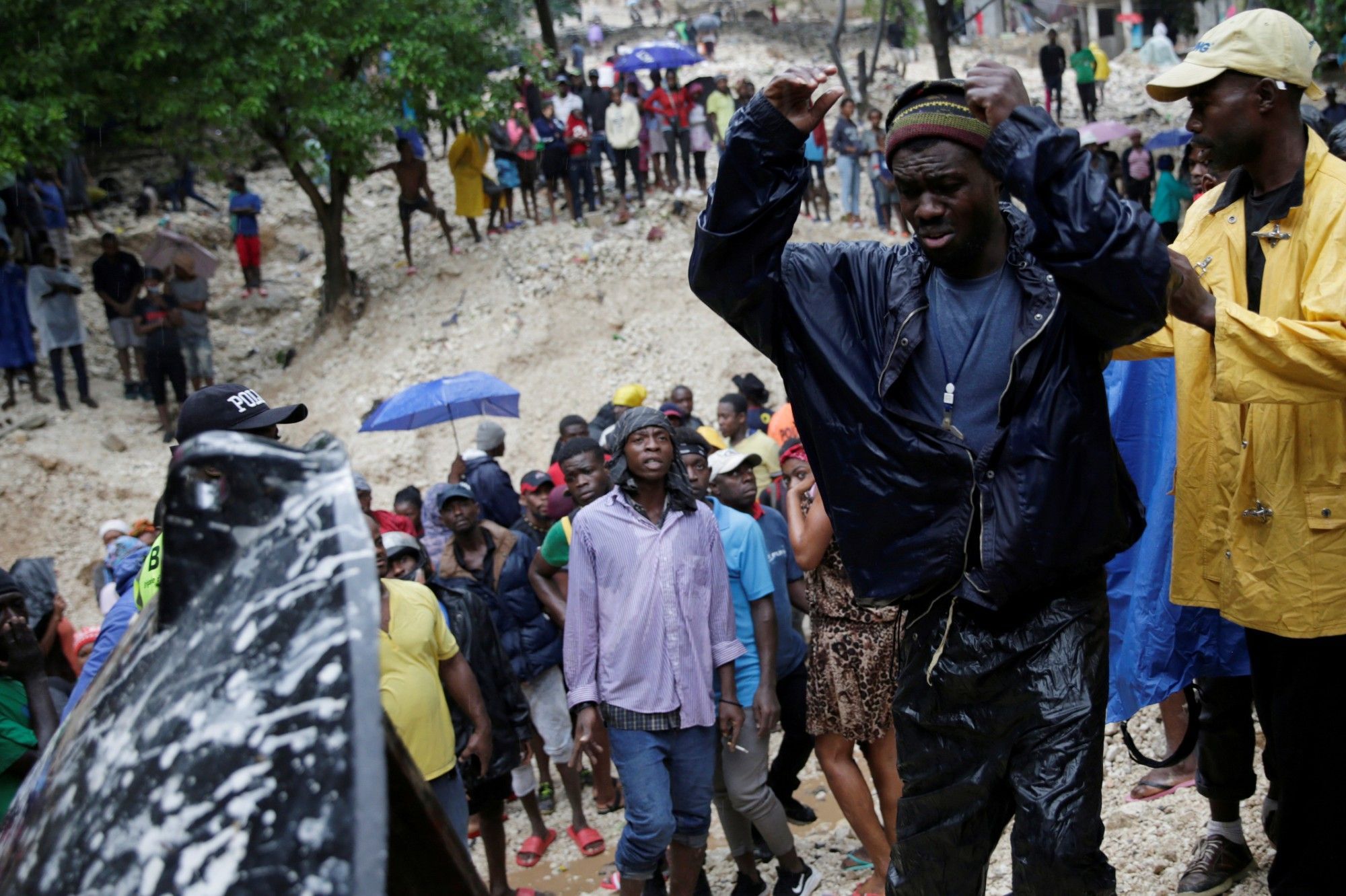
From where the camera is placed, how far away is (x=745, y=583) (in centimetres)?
558

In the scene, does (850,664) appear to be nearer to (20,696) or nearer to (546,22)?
(20,696)

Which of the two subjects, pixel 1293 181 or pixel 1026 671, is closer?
pixel 1026 671

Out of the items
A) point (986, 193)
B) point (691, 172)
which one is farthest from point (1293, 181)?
point (691, 172)

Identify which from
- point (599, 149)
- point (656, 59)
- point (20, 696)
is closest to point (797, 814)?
point (20, 696)

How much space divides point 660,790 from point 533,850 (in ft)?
7.48

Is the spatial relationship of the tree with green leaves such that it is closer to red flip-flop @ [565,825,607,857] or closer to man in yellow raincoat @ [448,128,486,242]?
man in yellow raincoat @ [448,128,486,242]

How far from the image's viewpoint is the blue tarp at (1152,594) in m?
4.02

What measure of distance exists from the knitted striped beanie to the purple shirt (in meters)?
2.45

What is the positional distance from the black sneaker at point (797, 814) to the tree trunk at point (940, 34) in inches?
551

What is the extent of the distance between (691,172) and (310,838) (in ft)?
69.3

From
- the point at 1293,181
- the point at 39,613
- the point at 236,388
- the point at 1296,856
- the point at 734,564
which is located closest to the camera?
the point at 1293,181

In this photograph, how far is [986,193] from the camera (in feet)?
9.65

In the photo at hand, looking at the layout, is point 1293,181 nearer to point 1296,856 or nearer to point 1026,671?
point 1026,671

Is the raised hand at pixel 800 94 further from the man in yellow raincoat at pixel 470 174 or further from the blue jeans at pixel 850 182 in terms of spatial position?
the blue jeans at pixel 850 182
